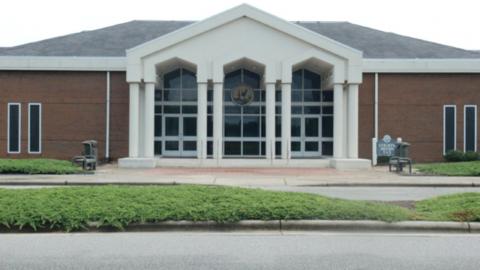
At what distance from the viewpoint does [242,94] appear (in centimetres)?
3112

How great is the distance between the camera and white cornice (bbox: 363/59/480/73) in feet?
97.5

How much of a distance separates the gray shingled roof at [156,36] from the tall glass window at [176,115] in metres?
3.44

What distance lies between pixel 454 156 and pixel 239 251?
2379cm

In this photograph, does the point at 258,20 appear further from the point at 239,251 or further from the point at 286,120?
the point at 239,251

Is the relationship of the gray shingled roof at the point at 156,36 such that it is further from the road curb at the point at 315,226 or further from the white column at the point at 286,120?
the road curb at the point at 315,226

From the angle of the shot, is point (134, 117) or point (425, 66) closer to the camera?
point (134, 117)

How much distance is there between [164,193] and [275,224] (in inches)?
102

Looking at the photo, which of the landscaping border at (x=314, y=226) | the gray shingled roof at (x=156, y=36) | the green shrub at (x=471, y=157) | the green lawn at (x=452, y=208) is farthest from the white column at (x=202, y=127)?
the landscaping border at (x=314, y=226)

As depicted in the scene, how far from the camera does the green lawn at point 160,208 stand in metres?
9.30

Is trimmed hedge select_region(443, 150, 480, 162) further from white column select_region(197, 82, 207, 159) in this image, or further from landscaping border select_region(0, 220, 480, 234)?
landscaping border select_region(0, 220, 480, 234)

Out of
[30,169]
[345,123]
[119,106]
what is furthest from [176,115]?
[30,169]

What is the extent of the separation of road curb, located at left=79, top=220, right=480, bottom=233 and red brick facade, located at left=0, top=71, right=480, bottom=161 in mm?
21256

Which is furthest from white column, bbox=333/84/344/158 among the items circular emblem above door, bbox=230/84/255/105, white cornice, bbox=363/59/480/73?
circular emblem above door, bbox=230/84/255/105

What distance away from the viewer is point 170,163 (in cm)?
2723
